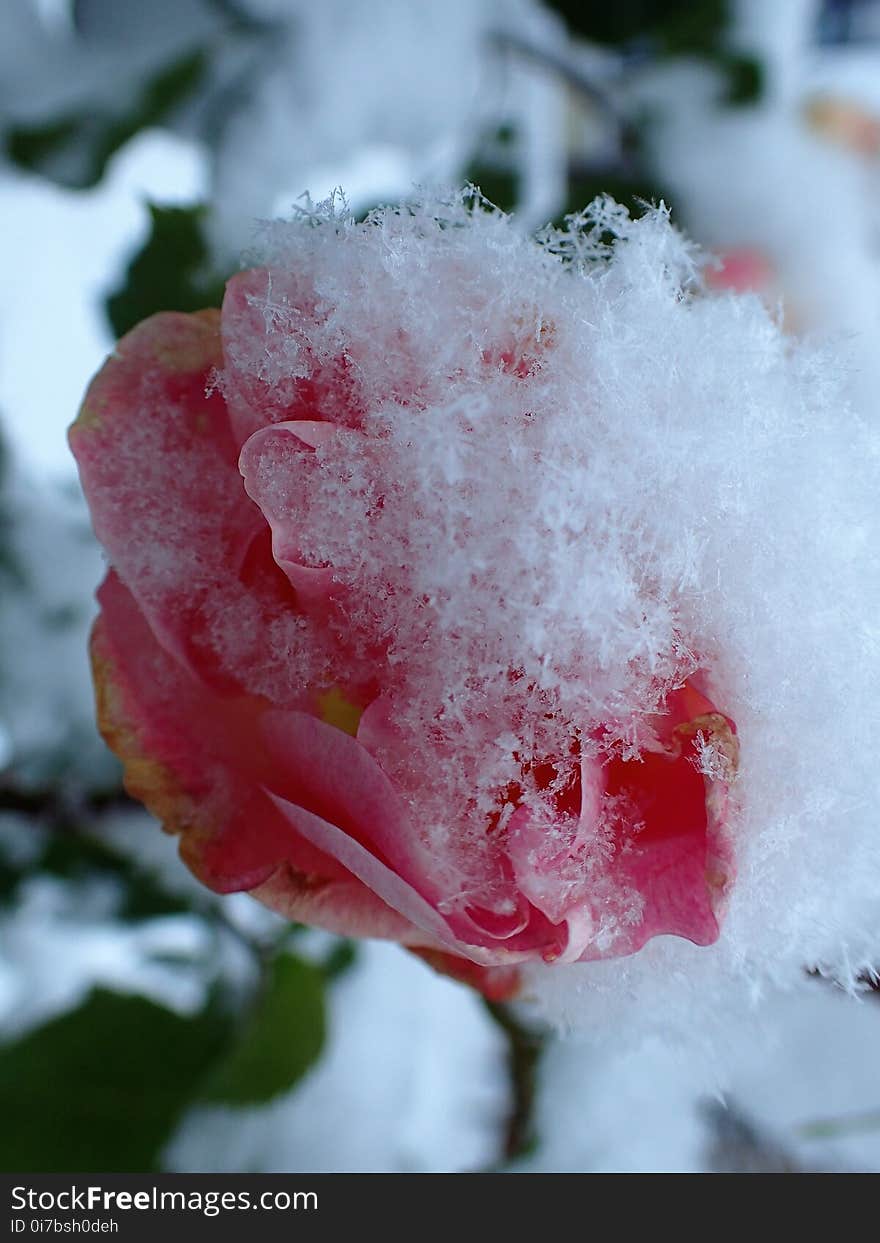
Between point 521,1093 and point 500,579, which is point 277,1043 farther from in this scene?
point 500,579

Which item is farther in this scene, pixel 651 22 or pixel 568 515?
pixel 651 22

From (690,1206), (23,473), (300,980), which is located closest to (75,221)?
(23,473)

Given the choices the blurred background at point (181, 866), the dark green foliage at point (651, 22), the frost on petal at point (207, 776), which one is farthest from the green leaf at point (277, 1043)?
the dark green foliage at point (651, 22)

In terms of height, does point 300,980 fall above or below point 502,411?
below

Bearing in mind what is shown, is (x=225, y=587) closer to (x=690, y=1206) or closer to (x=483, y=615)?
(x=483, y=615)

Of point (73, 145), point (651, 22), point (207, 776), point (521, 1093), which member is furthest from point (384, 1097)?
point (651, 22)
